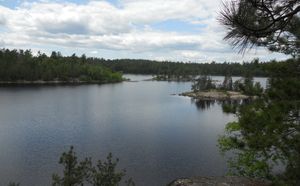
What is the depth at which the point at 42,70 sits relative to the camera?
382 ft

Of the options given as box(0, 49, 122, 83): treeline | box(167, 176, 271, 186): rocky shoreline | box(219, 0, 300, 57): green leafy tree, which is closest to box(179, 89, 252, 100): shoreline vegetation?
box(0, 49, 122, 83): treeline

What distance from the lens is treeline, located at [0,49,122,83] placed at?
10806 centimetres

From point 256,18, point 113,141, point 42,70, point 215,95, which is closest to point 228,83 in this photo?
point 215,95

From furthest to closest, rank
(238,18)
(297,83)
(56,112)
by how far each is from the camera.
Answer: (56,112) → (297,83) → (238,18)

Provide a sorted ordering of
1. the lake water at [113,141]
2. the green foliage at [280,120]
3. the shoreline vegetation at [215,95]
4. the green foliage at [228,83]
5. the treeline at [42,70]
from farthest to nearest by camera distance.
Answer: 1. the green foliage at [228,83]
2. the treeline at [42,70]
3. the shoreline vegetation at [215,95]
4. the lake water at [113,141]
5. the green foliage at [280,120]

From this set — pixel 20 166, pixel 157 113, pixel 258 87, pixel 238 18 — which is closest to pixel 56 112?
pixel 157 113

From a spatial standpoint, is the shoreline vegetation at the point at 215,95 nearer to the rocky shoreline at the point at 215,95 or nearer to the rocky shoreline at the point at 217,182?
the rocky shoreline at the point at 215,95

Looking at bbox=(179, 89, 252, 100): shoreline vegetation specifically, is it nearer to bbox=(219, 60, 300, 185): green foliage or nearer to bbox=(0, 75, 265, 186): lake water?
bbox=(0, 75, 265, 186): lake water

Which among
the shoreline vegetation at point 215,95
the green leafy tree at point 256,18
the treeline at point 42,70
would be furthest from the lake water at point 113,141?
the treeline at point 42,70

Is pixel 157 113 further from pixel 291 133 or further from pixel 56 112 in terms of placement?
pixel 291 133

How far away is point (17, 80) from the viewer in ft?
360

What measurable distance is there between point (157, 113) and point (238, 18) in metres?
53.9

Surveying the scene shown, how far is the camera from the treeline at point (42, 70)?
108062mm

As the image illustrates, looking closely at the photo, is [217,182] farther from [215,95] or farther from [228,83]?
[228,83]
